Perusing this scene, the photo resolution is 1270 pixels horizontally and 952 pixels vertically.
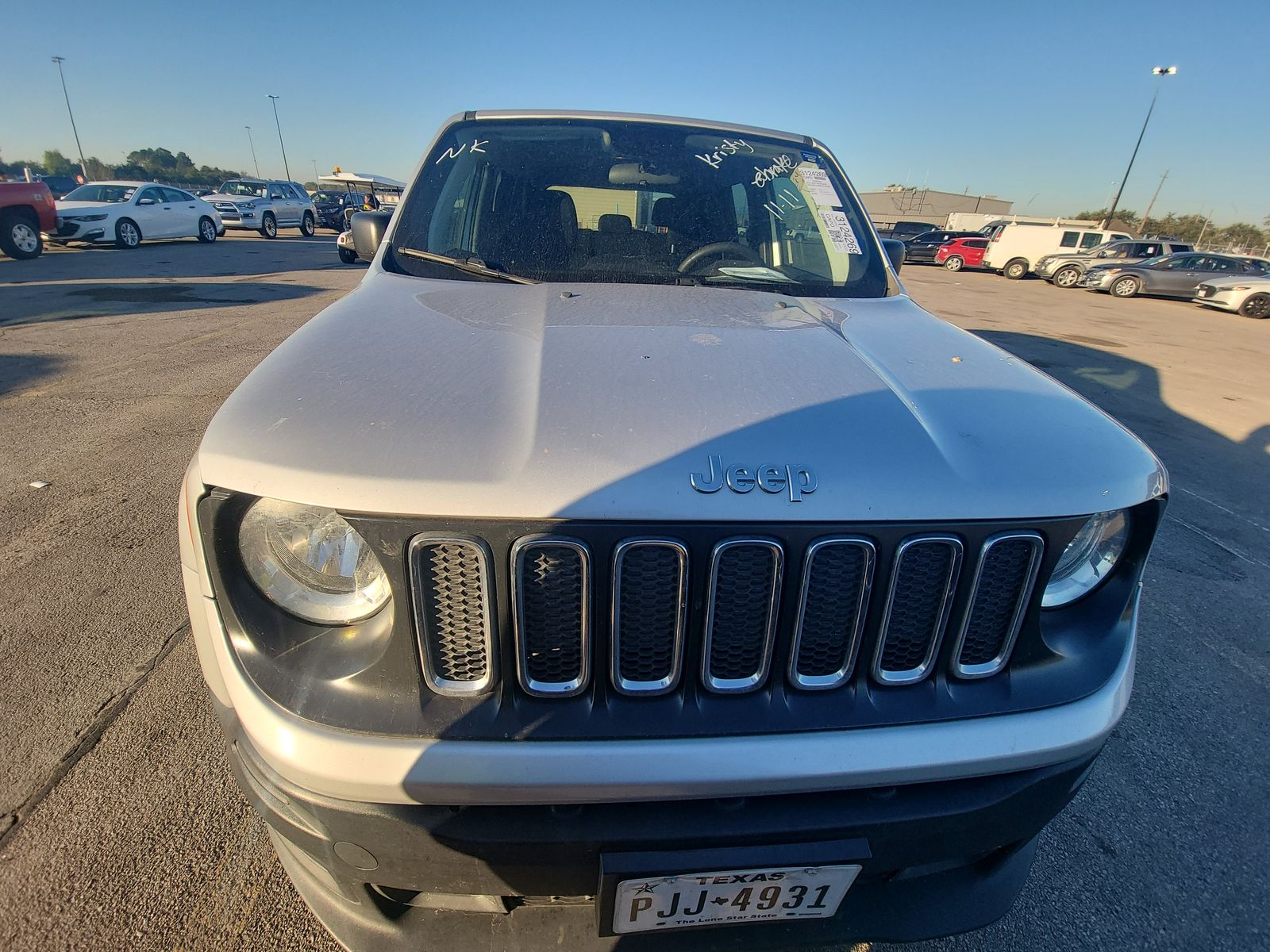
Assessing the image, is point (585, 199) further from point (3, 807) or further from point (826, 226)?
point (3, 807)

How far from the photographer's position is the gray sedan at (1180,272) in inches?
736

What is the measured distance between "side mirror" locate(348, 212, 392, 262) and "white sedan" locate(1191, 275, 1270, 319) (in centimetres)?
2259

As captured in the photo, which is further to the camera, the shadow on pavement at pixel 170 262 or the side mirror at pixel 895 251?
the shadow on pavement at pixel 170 262

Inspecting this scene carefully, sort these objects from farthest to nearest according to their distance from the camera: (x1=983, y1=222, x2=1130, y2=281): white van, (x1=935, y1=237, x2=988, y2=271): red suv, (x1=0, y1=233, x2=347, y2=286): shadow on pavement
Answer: (x1=935, y1=237, x2=988, y2=271): red suv → (x1=983, y1=222, x2=1130, y2=281): white van → (x1=0, y1=233, x2=347, y2=286): shadow on pavement

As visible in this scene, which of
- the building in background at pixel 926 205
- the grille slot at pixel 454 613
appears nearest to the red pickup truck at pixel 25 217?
the grille slot at pixel 454 613

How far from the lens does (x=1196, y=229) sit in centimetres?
5234

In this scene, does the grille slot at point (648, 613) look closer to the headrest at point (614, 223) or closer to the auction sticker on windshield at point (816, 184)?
the headrest at point (614, 223)

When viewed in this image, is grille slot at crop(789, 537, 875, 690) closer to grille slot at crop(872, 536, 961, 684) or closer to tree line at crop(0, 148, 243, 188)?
grille slot at crop(872, 536, 961, 684)

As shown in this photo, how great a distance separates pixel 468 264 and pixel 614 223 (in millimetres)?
606

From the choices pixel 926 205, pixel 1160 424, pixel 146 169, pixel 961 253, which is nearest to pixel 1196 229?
pixel 926 205

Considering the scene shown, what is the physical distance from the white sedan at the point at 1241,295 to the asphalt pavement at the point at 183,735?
15.8 metres

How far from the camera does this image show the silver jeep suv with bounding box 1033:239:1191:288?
21.6 metres

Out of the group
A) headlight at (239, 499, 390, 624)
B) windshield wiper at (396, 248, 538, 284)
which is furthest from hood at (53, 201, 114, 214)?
headlight at (239, 499, 390, 624)

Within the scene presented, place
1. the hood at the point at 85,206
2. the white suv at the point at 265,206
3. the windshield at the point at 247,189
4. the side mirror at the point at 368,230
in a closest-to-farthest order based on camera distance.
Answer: the side mirror at the point at 368,230 → the hood at the point at 85,206 → the white suv at the point at 265,206 → the windshield at the point at 247,189
